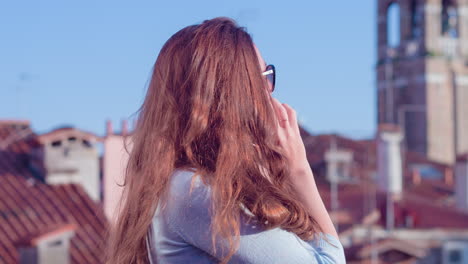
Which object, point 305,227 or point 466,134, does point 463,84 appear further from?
point 305,227

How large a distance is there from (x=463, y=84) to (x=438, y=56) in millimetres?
2750

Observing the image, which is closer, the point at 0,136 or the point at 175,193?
the point at 175,193

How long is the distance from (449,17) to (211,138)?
46.6 metres

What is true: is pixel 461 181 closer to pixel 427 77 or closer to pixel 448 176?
pixel 448 176

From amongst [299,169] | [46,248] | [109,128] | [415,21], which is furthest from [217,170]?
[415,21]

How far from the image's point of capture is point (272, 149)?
191 cm

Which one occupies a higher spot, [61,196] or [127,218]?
[127,218]

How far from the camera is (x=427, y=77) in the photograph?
153 feet

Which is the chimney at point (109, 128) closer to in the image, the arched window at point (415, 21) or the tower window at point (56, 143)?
the tower window at point (56, 143)

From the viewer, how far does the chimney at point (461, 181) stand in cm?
1895

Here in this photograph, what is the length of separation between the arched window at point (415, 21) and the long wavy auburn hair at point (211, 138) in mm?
43778

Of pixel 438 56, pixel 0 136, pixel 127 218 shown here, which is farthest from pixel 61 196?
pixel 438 56

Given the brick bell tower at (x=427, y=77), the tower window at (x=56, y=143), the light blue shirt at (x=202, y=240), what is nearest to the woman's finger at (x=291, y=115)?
the light blue shirt at (x=202, y=240)

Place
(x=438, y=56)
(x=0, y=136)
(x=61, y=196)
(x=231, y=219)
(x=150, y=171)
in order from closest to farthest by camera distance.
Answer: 1. (x=231, y=219)
2. (x=150, y=171)
3. (x=61, y=196)
4. (x=0, y=136)
5. (x=438, y=56)
